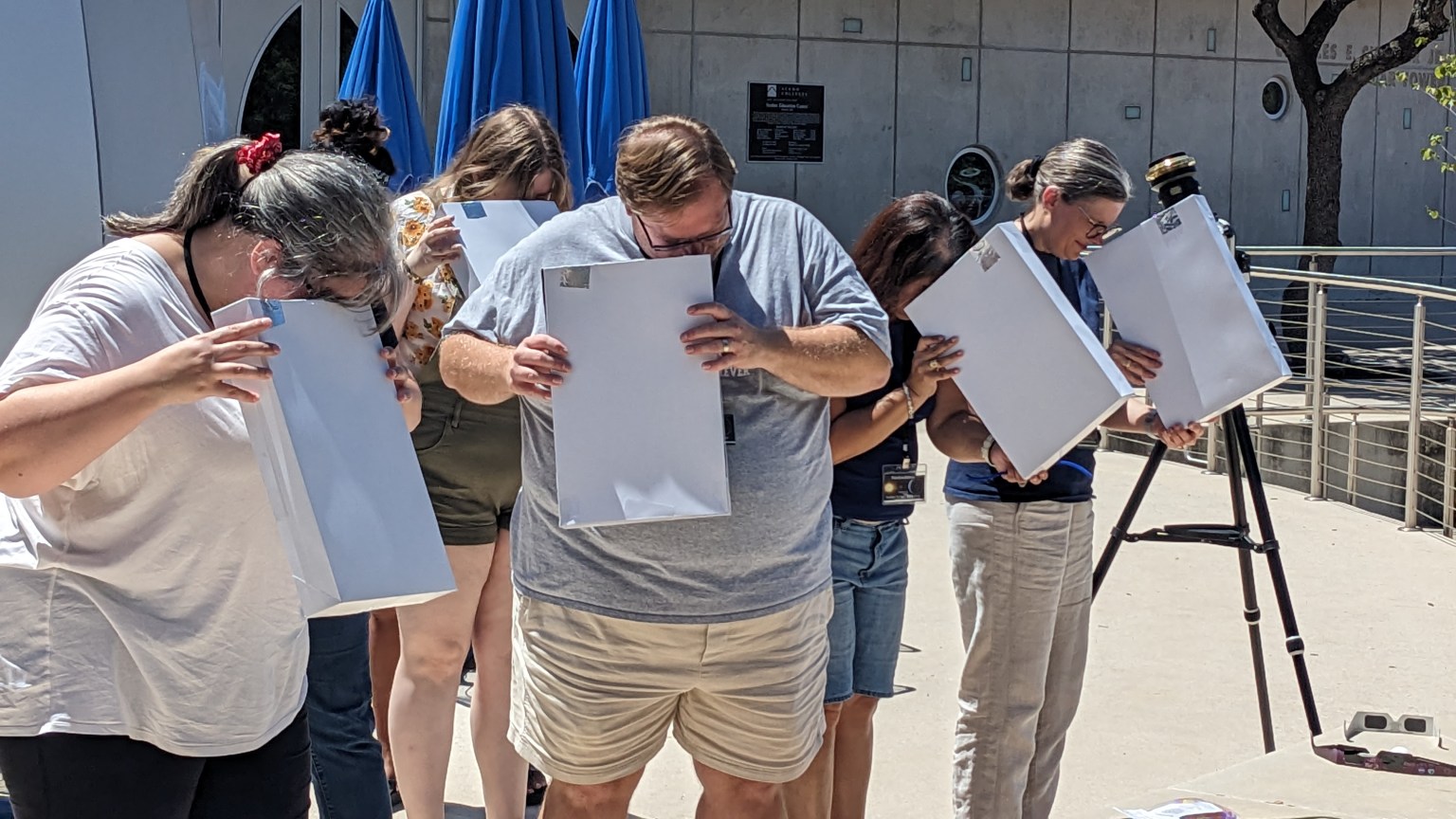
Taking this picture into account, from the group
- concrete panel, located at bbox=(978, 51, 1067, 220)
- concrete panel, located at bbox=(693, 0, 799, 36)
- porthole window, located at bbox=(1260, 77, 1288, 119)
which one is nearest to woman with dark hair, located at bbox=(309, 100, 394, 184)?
concrete panel, located at bbox=(693, 0, 799, 36)

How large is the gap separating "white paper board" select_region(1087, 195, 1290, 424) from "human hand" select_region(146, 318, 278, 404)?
2208 mm

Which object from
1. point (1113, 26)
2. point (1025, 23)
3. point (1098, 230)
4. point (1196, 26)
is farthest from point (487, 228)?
point (1196, 26)

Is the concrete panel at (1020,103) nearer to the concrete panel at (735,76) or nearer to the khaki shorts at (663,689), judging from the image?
the concrete panel at (735,76)

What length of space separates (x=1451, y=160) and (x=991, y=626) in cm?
1719

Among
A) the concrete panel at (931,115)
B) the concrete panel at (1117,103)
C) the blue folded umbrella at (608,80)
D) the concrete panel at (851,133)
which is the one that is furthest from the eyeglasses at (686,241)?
the concrete panel at (1117,103)

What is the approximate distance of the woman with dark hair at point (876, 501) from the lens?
337 cm

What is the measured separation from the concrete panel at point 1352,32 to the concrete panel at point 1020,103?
147 inches

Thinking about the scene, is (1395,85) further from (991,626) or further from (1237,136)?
(991,626)

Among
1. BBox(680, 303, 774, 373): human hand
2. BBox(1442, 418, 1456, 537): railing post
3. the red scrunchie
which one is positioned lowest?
BBox(1442, 418, 1456, 537): railing post

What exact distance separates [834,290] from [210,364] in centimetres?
123

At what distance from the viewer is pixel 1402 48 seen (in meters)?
15.4

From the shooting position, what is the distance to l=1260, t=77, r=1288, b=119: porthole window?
59.3 feet

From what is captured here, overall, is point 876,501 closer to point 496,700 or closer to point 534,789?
point 496,700

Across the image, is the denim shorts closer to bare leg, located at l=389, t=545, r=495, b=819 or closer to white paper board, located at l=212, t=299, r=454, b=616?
bare leg, located at l=389, t=545, r=495, b=819
